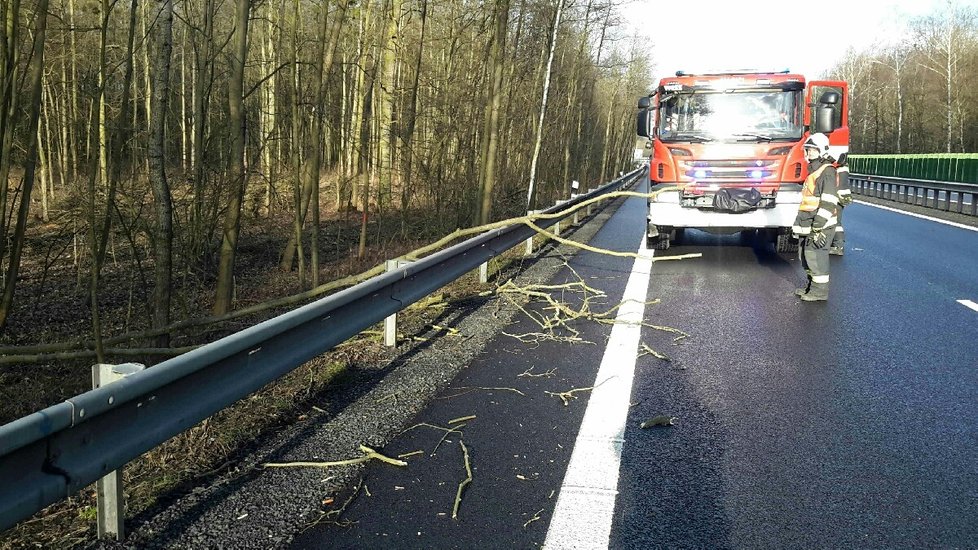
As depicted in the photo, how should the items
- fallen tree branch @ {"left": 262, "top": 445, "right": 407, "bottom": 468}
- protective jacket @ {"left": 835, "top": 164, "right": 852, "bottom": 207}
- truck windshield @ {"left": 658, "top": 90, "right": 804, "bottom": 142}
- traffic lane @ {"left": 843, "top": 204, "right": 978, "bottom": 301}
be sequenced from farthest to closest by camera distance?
truck windshield @ {"left": 658, "top": 90, "right": 804, "bottom": 142} → traffic lane @ {"left": 843, "top": 204, "right": 978, "bottom": 301} → protective jacket @ {"left": 835, "top": 164, "right": 852, "bottom": 207} → fallen tree branch @ {"left": 262, "top": 445, "right": 407, "bottom": 468}

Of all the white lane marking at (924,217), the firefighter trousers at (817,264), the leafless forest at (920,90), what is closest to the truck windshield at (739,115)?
the firefighter trousers at (817,264)

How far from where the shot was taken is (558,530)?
3.45 metres

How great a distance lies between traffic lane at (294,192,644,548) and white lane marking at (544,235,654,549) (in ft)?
0.19

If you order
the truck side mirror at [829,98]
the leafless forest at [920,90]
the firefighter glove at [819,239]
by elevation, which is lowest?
the firefighter glove at [819,239]

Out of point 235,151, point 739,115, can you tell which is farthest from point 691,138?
point 235,151

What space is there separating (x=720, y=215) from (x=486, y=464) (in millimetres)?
9579

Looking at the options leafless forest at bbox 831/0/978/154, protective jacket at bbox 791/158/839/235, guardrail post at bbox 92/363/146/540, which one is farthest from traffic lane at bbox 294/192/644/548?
leafless forest at bbox 831/0/978/154

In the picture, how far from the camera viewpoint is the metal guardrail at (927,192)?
22.2m

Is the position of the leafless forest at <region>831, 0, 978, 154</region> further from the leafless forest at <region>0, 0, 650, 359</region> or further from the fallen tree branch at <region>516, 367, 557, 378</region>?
the fallen tree branch at <region>516, 367, 557, 378</region>

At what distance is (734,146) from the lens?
1285 cm

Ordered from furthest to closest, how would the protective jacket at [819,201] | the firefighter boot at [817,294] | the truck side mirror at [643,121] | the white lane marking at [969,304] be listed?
the truck side mirror at [643,121]
the protective jacket at [819,201]
the firefighter boot at [817,294]
the white lane marking at [969,304]

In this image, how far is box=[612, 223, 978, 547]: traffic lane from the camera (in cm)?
359

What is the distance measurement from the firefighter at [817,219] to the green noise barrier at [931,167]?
24796 millimetres

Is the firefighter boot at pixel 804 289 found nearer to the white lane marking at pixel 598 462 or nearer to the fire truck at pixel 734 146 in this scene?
the fire truck at pixel 734 146
